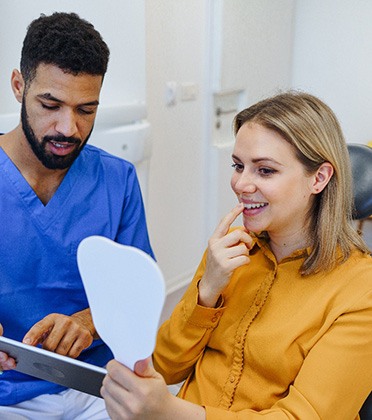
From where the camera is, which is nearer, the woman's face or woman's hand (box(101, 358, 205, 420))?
woman's hand (box(101, 358, 205, 420))

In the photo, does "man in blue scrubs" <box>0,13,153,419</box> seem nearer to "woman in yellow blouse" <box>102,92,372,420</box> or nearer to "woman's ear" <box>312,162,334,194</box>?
"woman in yellow blouse" <box>102,92,372,420</box>

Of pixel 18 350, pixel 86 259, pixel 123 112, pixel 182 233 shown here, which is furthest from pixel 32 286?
pixel 182 233

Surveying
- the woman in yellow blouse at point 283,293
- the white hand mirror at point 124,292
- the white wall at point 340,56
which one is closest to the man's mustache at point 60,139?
the woman in yellow blouse at point 283,293

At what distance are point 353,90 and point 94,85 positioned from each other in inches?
97.3

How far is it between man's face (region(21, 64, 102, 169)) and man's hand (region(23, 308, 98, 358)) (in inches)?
13.2

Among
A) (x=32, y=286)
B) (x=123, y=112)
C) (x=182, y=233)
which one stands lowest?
(x=182, y=233)

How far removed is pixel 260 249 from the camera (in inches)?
45.8

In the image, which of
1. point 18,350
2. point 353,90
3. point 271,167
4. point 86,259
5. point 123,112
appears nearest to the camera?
point 86,259

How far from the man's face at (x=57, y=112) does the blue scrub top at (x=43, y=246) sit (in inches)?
3.1

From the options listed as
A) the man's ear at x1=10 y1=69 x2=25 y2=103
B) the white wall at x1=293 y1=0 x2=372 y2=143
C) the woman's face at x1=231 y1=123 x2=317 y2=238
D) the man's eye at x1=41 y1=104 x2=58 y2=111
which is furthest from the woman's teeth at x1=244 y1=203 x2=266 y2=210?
the white wall at x1=293 y1=0 x2=372 y2=143

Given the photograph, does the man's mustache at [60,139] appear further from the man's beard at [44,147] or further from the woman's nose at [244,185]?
the woman's nose at [244,185]

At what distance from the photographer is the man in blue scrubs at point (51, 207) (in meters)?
1.14

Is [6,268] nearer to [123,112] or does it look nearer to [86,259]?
[86,259]

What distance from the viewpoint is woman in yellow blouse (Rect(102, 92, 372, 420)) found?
3.02 ft
